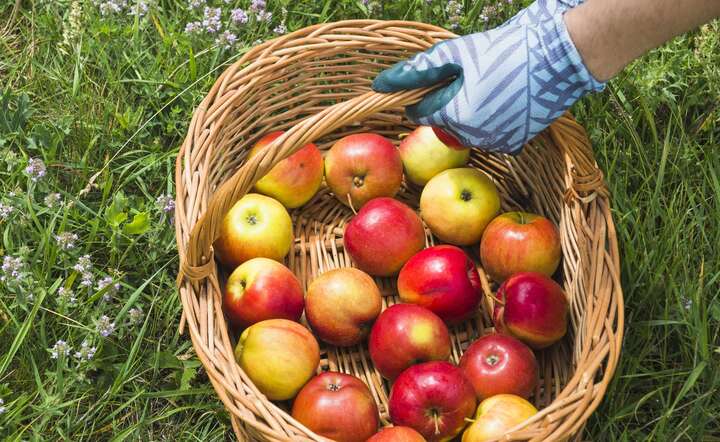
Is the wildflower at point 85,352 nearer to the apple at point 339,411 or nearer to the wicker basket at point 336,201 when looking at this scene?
the wicker basket at point 336,201

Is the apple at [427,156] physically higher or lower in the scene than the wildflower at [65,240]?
higher

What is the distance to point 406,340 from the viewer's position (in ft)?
6.73

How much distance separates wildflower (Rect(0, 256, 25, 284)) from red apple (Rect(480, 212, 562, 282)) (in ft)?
3.98

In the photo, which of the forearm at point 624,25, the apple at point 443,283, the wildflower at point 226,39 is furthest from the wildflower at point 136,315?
the forearm at point 624,25

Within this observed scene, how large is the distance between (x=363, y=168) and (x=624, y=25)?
856mm

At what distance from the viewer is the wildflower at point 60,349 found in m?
2.13

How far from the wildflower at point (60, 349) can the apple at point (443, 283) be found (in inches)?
33.9

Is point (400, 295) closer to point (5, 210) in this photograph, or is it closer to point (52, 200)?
point (52, 200)

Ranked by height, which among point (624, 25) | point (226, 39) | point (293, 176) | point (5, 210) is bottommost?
point (5, 210)

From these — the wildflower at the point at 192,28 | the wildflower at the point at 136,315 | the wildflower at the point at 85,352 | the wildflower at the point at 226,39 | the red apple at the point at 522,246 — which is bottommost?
the wildflower at the point at 85,352

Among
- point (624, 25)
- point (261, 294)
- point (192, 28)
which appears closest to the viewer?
point (624, 25)

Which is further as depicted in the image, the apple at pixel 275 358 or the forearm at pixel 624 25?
the apple at pixel 275 358

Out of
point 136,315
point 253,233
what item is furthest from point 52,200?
point 253,233

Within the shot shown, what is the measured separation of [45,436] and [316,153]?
40.6 inches
